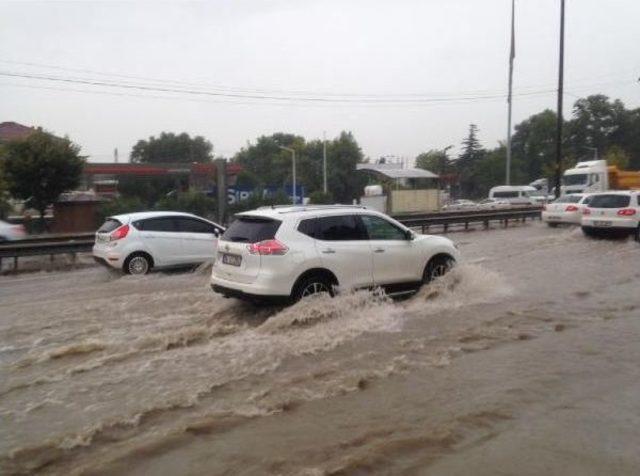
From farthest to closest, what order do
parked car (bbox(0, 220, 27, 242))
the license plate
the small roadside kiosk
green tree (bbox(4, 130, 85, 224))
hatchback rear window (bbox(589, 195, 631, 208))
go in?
the small roadside kiosk, green tree (bbox(4, 130, 85, 224)), parked car (bbox(0, 220, 27, 242)), hatchback rear window (bbox(589, 195, 631, 208)), the license plate

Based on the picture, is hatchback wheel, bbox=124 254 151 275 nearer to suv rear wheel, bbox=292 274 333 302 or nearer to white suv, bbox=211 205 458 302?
white suv, bbox=211 205 458 302

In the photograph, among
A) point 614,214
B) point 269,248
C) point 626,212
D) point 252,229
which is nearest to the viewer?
point 269,248

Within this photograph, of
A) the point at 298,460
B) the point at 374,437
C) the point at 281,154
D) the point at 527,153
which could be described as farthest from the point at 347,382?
the point at 527,153

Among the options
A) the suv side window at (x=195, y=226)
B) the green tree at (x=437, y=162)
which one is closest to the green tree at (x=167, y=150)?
→ the green tree at (x=437, y=162)

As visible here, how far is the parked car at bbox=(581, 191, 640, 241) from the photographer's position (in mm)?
19969

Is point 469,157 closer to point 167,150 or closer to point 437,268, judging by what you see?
point 167,150

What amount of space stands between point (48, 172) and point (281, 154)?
4794 centimetres

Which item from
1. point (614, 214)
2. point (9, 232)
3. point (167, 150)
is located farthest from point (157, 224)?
point (167, 150)

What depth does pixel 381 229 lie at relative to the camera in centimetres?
1014

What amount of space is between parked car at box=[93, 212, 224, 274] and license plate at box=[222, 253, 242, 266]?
5.30 m

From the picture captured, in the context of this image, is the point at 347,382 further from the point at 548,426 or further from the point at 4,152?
the point at 4,152

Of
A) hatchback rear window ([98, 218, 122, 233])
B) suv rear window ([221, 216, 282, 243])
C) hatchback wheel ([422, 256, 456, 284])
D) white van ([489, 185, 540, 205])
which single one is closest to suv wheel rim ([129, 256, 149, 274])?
hatchback rear window ([98, 218, 122, 233])

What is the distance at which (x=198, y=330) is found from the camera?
8.46m

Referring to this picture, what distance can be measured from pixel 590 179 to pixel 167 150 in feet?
208
